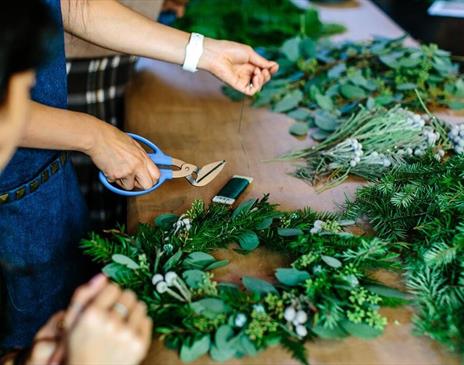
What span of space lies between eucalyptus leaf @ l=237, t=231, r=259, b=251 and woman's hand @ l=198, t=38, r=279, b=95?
489 mm

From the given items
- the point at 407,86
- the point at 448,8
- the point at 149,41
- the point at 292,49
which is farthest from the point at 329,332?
the point at 448,8

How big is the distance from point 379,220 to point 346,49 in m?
0.89

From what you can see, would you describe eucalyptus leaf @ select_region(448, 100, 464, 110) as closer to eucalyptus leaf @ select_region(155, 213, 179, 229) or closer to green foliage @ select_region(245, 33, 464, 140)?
green foliage @ select_region(245, 33, 464, 140)

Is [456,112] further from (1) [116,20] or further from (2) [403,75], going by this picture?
(1) [116,20]

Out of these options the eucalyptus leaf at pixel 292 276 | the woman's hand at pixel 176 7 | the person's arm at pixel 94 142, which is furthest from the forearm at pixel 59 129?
the woman's hand at pixel 176 7

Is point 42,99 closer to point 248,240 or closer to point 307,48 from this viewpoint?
point 248,240

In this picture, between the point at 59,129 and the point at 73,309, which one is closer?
the point at 73,309

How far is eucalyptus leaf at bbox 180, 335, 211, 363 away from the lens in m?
0.80

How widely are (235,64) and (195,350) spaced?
0.79 metres

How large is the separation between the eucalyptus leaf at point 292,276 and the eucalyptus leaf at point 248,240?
111mm

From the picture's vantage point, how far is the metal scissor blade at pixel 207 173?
1.20 metres

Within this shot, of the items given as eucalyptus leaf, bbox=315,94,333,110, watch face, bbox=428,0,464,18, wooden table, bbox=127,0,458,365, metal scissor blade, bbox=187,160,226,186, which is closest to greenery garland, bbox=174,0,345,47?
wooden table, bbox=127,0,458,365

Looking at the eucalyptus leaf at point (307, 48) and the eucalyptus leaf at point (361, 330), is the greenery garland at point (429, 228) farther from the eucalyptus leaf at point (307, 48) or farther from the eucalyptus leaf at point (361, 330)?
the eucalyptus leaf at point (307, 48)

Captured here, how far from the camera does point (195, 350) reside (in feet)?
2.64
